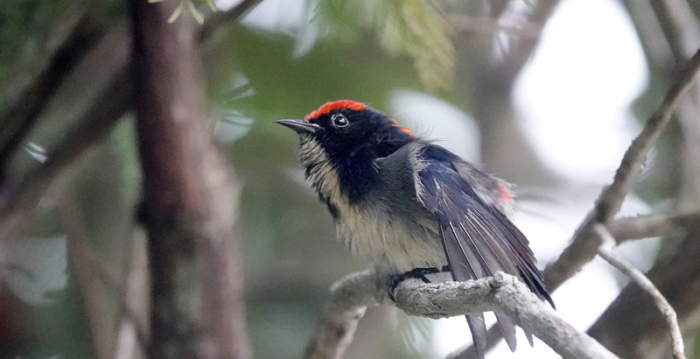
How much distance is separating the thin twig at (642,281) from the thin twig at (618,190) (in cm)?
4

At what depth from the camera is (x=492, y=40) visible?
3.09 metres

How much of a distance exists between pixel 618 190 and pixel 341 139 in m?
0.85

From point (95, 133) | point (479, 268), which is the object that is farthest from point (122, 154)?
point (479, 268)

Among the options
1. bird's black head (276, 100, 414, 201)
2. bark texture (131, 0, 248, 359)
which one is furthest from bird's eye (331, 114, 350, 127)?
bark texture (131, 0, 248, 359)

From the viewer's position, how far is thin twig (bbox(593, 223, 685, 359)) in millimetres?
1246

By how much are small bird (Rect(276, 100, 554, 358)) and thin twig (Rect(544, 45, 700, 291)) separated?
193 mm

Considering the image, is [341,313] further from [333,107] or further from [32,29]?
[32,29]

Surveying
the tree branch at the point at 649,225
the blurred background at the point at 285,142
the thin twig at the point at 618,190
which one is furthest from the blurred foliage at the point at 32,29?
the tree branch at the point at 649,225

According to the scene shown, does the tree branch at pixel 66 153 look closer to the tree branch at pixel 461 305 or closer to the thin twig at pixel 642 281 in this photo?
the tree branch at pixel 461 305

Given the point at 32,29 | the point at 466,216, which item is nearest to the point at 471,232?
the point at 466,216

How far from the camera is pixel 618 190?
5.85 feet

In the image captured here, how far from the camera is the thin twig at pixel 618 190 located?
5.38ft

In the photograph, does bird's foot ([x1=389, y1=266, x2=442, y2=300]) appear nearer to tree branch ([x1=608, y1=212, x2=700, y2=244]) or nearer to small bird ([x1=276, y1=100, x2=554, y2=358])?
small bird ([x1=276, y1=100, x2=554, y2=358])

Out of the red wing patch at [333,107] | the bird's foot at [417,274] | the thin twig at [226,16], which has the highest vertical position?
the thin twig at [226,16]
